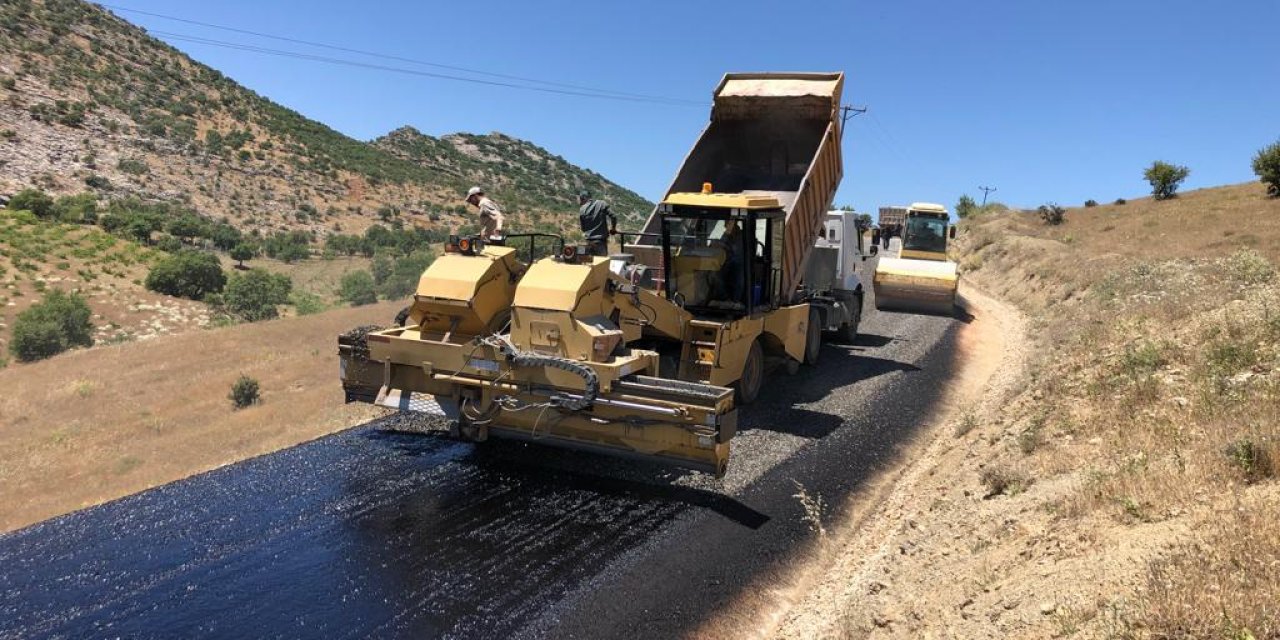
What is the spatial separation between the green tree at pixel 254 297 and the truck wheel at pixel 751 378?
21176 millimetres

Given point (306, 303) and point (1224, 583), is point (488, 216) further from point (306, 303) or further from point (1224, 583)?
point (306, 303)

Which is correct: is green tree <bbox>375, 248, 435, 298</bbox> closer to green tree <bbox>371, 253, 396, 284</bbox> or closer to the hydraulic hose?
green tree <bbox>371, 253, 396, 284</bbox>

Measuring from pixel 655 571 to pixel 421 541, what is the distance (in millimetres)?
1944

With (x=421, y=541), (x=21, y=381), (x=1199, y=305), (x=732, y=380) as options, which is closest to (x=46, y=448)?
(x=21, y=381)

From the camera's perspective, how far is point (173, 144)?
47938 millimetres

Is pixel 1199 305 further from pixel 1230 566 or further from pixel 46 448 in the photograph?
pixel 46 448

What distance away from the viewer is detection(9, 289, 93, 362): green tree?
2030 cm

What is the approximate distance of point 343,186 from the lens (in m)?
55.2

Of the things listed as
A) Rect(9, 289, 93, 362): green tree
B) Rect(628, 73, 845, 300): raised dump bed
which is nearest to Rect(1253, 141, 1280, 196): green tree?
Rect(628, 73, 845, 300): raised dump bed

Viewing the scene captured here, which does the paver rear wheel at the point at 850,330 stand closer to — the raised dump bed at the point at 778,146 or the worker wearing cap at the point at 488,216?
the raised dump bed at the point at 778,146

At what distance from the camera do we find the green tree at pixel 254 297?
26812 mm

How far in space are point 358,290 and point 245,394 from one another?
59.4 feet

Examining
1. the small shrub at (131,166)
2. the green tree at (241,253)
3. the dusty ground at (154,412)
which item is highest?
the small shrub at (131,166)

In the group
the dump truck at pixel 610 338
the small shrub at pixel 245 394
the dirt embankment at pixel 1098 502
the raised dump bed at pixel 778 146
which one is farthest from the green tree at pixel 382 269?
the dirt embankment at pixel 1098 502
